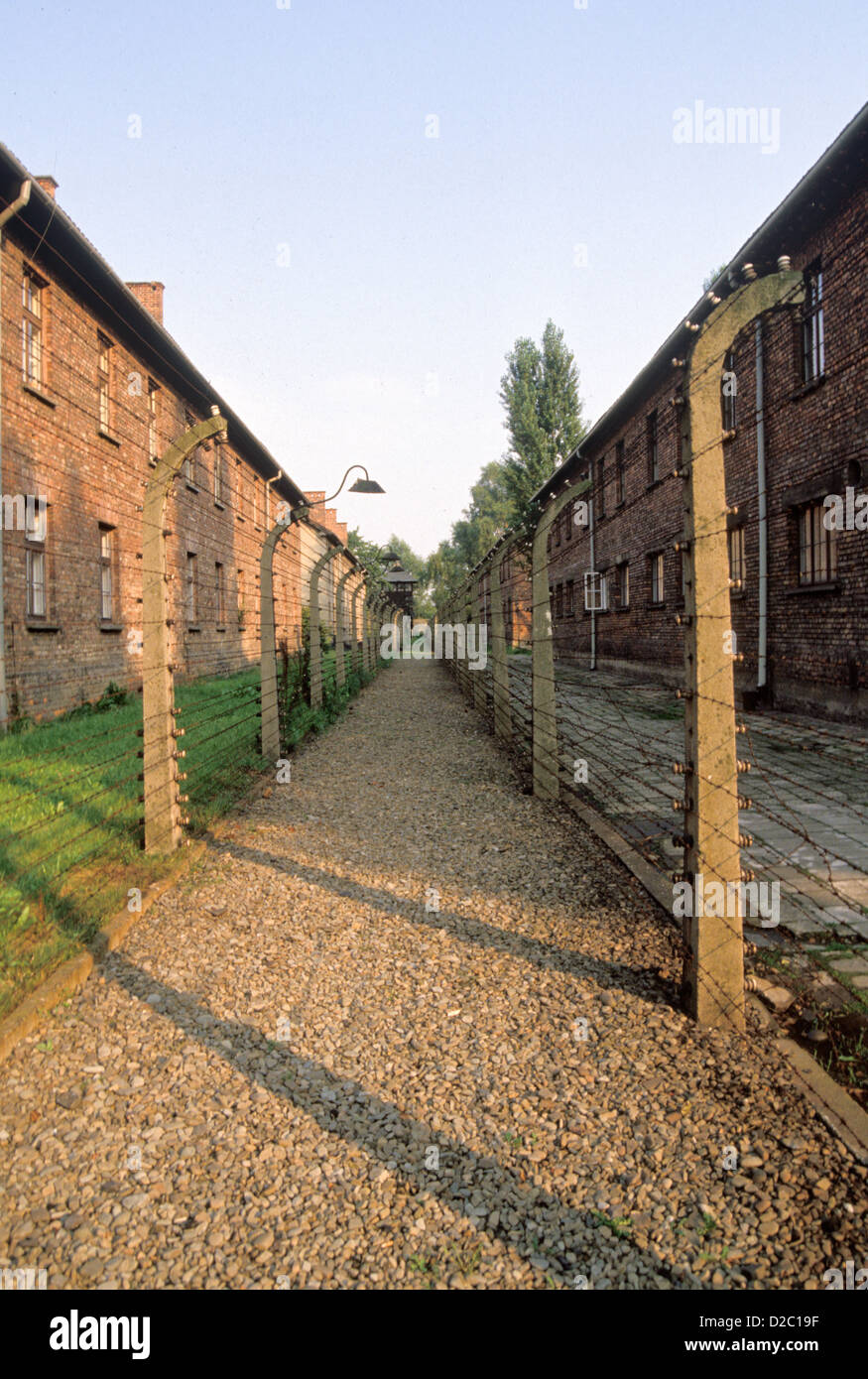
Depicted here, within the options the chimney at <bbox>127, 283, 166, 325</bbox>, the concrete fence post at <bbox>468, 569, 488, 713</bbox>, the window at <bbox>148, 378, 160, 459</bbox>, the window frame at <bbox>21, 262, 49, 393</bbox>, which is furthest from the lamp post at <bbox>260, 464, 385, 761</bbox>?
the chimney at <bbox>127, 283, 166, 325</bbox>

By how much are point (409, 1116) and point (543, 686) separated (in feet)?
15.5

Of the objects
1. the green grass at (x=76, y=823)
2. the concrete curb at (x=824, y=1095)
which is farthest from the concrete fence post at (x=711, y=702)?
the green grass at (x=76, y=823)

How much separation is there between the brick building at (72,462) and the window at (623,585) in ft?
27.7

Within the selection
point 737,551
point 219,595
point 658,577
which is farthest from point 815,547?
point 219,595

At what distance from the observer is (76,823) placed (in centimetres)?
545

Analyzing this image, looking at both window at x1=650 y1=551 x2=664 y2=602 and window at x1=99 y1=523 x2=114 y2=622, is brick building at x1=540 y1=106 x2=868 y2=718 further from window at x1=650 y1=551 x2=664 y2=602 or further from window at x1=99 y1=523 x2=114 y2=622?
window at x1=99 y1=523 x2=114 y2=622

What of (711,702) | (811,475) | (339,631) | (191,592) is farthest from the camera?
(191,592)

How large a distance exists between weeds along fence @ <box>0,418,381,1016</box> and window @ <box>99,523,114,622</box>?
4 cm

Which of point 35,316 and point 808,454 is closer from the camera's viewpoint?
point 808,454

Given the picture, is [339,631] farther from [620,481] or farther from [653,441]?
[620,481]

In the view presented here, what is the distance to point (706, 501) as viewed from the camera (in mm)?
3041

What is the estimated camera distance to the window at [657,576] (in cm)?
1820

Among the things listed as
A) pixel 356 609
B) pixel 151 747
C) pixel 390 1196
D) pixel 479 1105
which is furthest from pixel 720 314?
pixel 356 609
